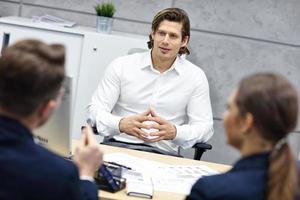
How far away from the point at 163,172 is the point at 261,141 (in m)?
0.88

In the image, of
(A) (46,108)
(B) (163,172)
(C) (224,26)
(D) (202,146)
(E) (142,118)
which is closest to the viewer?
(A) (46,108)

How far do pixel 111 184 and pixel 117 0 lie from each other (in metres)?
2.23

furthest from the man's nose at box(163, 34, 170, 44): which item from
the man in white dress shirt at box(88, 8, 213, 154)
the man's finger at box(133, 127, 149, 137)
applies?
the man's finger at box(133, 127, 149, 137)

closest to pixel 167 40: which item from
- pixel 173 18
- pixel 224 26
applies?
pixel 173 18

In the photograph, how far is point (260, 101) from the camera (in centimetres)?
148

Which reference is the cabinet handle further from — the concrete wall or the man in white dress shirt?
the man in white dress shirt

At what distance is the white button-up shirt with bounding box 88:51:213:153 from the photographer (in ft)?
10.6

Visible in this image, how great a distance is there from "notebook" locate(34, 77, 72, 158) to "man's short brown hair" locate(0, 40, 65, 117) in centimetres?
42

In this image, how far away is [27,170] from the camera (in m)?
1.36

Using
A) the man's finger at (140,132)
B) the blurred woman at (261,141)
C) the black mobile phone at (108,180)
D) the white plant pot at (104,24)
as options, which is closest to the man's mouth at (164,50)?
the man's finger at (140,132)

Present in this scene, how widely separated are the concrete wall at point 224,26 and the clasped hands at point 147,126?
3.80 ft

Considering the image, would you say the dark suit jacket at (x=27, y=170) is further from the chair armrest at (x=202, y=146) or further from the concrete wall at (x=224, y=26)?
the concrete wall at (x=224, y=26)

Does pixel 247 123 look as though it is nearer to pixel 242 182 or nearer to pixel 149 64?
pixel 242 182

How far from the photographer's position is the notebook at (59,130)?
1.95 meters
